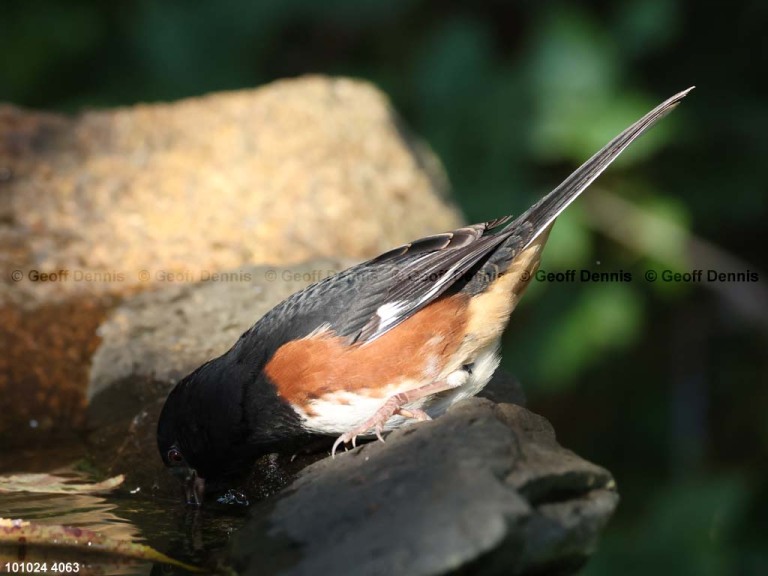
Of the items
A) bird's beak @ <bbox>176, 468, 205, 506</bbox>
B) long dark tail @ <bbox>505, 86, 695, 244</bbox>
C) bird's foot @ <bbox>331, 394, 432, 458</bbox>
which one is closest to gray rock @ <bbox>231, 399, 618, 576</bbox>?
bird's foot @ <bbox>331, 394, 432, 458</bbox>

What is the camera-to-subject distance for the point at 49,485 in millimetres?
2889

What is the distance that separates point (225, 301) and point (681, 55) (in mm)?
3413

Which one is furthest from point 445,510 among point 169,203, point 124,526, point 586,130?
point 586,130

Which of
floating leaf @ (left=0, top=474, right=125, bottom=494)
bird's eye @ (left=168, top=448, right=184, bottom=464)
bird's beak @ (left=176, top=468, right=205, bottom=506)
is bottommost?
bird's beak @ (left=176, top=468, right=205, bottom=506)

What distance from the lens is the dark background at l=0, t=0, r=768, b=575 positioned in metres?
4.93

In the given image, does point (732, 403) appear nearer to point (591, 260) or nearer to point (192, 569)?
point (591, 260)

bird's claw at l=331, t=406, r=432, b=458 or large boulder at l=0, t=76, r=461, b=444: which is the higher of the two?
large boulder at l=0, t=76, r=461, b=444

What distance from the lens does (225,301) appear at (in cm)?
357

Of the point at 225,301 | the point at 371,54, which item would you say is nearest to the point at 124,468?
the point at 225,301

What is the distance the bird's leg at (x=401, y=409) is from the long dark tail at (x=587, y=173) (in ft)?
1.61

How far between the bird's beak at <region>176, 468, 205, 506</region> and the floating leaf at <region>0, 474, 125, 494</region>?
20 centimetres

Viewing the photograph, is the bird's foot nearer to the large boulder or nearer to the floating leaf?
the floating leaf

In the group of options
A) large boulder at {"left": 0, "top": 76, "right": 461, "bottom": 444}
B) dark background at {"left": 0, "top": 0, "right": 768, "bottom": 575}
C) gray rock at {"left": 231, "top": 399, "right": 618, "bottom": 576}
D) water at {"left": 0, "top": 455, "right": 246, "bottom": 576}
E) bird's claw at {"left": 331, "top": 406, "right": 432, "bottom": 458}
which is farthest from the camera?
dark background at {"left": 0, "top": 0, "right": 768, "bottom": 575}

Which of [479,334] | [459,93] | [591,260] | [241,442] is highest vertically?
[459,93]
